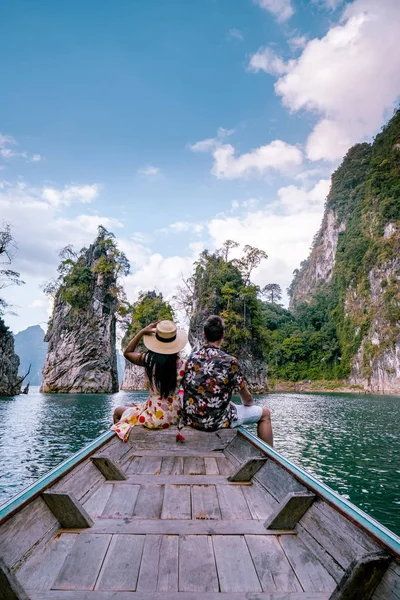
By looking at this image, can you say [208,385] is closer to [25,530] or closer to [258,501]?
[258,501]

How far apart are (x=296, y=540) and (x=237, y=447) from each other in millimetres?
2004

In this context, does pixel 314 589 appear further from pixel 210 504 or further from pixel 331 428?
pixel 331 428

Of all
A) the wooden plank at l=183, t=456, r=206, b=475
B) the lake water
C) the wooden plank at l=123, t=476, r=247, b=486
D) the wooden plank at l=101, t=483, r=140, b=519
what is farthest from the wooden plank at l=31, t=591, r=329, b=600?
the lake water

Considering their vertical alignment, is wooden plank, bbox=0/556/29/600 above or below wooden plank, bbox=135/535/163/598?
above

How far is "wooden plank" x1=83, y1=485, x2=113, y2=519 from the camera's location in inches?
102

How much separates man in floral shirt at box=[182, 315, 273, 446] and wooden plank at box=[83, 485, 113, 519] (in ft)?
4.37

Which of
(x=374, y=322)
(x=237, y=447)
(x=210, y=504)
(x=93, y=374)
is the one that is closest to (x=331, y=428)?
(x=237, y=447)

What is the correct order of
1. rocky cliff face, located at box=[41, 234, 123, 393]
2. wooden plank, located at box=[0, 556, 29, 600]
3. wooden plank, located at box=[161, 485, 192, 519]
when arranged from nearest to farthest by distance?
wooden plank, located at box=[0, 556, 29, 600] → wooden plank, located at box=[161, 485, 192, 519] → rocky cliff face, located at box=[41, 234, 123, 393]

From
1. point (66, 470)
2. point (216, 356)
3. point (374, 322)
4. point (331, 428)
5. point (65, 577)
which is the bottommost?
point (331, 428)

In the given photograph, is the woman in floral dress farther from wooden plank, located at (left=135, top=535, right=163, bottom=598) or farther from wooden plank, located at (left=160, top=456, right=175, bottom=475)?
wooden plank, located at (left=135, top=535, right=163, bottom=598)

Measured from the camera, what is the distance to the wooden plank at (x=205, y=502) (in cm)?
255

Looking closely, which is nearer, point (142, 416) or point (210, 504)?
Result: point (210, 504)

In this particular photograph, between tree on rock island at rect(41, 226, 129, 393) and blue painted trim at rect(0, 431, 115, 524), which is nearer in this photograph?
blue painted trim at rect(0, 431, 115, 524)

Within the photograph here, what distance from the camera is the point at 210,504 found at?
2.75 meters
